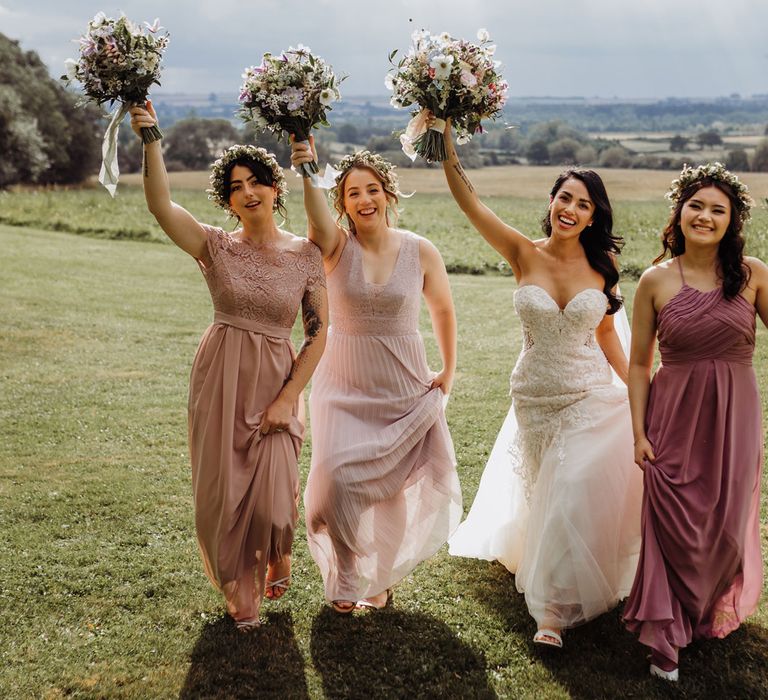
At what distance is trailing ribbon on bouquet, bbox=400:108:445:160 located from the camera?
5.36 metres

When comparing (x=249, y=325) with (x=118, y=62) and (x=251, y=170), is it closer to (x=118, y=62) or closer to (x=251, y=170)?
(x=251, y=170)

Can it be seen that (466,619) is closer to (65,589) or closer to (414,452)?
(414,452)

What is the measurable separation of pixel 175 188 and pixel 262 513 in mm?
44277

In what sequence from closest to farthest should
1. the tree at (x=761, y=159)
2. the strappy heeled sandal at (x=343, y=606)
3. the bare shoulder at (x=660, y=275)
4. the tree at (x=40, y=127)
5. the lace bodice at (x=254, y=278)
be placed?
the bare shoulder at (x=660, y=275), the lace bodice at (x=254, y=278), the strappy heeled sandal at (x=343, y=606), the tree at (x=761, y=159), the tree at (x=40, y=127)

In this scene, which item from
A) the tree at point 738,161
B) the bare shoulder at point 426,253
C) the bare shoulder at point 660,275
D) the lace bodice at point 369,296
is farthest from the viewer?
the tree at point 738,161

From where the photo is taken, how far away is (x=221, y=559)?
203 inches

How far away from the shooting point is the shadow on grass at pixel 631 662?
182 inches

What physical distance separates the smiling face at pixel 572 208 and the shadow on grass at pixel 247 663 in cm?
304

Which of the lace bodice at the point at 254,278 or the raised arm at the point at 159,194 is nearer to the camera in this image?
the raised arm at the point at 159,194

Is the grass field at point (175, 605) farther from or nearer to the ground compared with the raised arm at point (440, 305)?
Answer: nearer to the ground

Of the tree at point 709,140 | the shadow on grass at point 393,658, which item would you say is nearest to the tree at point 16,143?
the tree at point 709,140

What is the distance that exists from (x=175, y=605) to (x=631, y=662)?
9.43ft

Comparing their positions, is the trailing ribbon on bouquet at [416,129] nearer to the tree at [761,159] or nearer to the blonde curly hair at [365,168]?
the blonde curly hair at [365,168]

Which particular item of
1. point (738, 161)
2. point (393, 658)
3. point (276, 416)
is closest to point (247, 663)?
point (393, 658)
